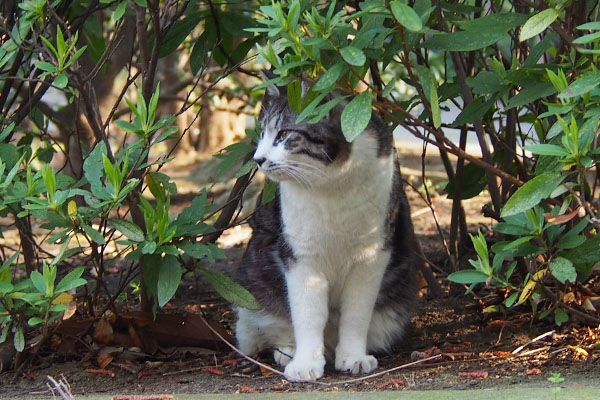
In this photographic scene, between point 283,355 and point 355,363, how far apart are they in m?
0.36

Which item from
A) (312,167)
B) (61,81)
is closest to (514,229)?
(312,167)

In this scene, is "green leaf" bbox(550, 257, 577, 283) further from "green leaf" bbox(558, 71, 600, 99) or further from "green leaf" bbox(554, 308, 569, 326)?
"green leaf" bbox(558, 71, 600, 99)

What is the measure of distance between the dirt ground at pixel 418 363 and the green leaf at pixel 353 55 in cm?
110

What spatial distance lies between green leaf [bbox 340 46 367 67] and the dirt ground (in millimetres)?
1103

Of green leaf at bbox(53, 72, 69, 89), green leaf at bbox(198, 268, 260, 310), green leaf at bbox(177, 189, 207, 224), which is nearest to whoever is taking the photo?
green leaf at bbox(53, 72, 69, 89)

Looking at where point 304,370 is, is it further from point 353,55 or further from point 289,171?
point 353,55

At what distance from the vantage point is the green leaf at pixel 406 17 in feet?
7.07

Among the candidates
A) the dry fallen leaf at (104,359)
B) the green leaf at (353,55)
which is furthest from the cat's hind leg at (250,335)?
the green leaf at (353,55)

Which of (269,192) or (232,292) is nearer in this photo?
(232,292)

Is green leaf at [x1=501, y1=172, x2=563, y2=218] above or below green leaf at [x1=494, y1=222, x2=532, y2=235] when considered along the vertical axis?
above

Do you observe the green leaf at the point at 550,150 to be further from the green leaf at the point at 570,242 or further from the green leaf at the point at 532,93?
the green leaf at the point at 570,242

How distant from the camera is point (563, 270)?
8.68 feet

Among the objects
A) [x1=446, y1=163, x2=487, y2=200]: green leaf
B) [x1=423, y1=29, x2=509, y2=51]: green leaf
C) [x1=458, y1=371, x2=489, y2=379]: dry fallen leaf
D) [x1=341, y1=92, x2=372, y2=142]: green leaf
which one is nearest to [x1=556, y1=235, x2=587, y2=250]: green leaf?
[x1=458, y1=371, x2=489, y2=379]: dry fallen leaf

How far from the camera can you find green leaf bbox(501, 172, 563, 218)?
2352 millimetres
